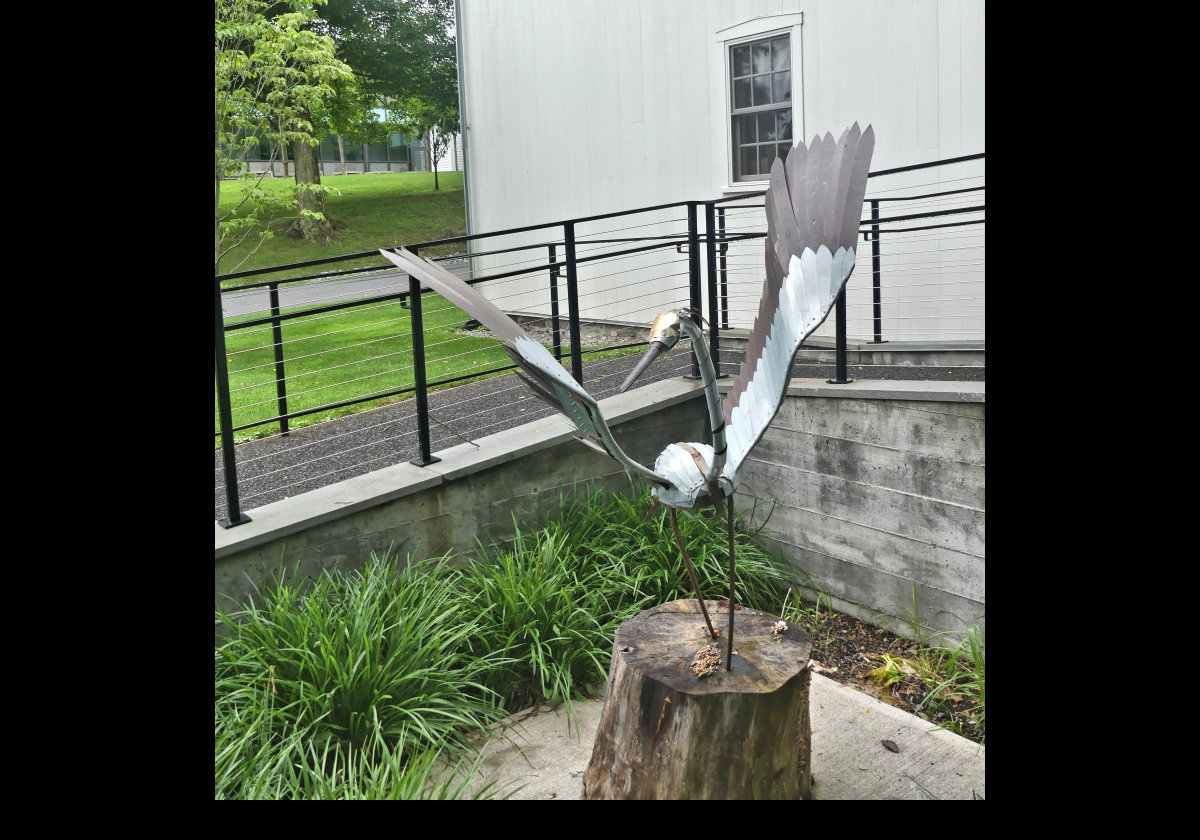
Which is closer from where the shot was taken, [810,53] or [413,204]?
[810,53]

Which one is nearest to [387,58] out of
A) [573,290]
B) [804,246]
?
[573,290]

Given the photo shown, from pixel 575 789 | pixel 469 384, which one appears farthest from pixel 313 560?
pixel 469 384

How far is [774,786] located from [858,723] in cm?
108

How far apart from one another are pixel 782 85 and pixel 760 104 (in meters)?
0.27

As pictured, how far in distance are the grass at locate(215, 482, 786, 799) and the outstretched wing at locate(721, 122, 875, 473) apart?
1714 mm

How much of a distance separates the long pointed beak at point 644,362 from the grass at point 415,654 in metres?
1.56

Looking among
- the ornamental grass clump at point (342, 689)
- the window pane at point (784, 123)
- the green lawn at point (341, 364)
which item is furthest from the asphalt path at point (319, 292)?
the ornamental grass clump at point (342, 689)

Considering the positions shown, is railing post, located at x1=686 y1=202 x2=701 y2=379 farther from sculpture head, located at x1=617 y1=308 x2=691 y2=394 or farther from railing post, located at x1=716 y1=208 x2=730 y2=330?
sculpture head, located at x1=617 y1=308 x2=691 y2=394

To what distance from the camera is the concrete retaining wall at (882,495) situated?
4758 mm

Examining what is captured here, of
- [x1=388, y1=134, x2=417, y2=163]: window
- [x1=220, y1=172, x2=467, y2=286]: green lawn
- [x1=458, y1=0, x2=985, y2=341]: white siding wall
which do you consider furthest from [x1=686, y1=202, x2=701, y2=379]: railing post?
[x1=388, y1=134, x2=417, y2=163]: window

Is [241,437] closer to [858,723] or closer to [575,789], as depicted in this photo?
[575,789]

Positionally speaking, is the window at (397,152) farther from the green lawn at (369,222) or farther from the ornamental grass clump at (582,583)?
the ornamental grass clump at (582,583)

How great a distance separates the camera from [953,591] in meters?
4.85

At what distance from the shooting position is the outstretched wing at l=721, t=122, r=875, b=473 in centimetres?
260
